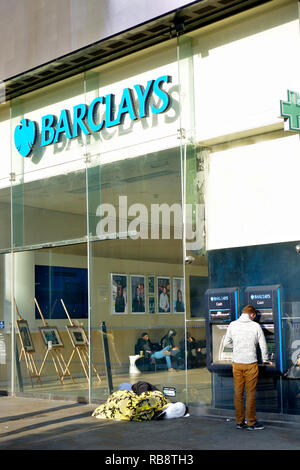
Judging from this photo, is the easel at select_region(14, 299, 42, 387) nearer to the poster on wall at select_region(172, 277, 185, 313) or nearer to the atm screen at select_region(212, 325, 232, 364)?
the poster on wall at select_region(172, 277, 185, 313)

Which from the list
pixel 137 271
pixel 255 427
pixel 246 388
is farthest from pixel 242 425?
pixel 137 271

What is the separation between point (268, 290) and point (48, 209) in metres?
5.55

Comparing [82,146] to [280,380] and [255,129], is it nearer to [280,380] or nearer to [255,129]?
[255,129]

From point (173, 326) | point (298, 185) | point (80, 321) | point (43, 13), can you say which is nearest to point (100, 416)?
point (173, 326)

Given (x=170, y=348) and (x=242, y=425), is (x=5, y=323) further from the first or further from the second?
(x=242, y=425)

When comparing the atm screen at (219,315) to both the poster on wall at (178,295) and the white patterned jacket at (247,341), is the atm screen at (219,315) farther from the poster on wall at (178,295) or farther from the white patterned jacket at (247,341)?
the white patterned jacket at (247,341)

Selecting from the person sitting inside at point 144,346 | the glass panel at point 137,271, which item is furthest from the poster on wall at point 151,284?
the person sitting inside at point 144,346

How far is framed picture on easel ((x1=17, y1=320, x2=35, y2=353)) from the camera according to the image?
14.0 metres

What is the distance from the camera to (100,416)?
34.5 ft

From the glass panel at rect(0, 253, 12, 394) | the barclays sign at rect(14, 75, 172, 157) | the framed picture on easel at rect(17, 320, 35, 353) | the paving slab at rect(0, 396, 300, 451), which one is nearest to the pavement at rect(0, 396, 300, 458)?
the paving slab at rect(0, 396, 300, 451)

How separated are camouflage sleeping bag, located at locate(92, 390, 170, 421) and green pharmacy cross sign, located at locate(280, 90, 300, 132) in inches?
174

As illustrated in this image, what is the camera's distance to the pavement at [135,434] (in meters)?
8.23

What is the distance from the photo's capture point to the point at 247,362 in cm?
923

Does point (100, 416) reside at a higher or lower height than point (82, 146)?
lower
